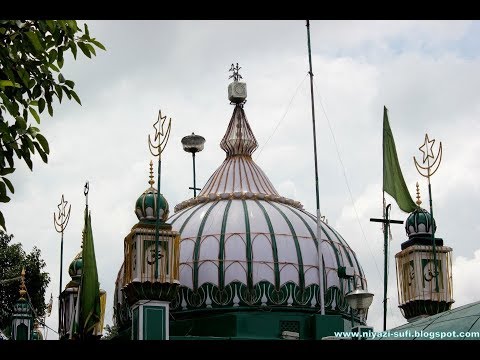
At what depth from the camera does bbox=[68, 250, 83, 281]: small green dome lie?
2861 centimetres

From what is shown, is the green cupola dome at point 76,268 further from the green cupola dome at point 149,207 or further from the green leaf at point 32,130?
the green leaf at point 32,130

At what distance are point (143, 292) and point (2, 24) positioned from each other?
53.3 ft

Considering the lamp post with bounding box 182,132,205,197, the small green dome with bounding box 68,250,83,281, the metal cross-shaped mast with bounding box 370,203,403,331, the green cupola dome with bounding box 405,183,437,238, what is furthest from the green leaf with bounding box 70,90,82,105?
the lamp post with bounding box 182,132,205,197

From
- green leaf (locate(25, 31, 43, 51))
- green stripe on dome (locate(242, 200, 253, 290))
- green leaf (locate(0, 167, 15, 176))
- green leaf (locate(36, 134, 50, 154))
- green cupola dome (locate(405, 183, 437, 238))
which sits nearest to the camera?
green leaf (locate(0, 167, 15, 176))

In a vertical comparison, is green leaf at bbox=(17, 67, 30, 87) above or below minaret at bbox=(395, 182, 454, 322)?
below

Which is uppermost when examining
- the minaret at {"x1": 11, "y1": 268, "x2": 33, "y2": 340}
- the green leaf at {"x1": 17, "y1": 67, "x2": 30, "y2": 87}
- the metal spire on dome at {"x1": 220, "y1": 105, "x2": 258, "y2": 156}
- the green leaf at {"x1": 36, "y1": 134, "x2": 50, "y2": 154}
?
the metal spire on dome at {"x1": 220, "y1": 105, "x2": 258, "y2": 156}

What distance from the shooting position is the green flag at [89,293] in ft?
75.8

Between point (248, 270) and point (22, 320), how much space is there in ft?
20.6

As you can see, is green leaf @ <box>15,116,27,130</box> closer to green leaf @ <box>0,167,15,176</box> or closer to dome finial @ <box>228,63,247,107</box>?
green leaf @ <box>0,167,15,176</box>

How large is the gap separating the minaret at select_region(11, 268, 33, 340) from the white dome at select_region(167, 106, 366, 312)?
164 inches
